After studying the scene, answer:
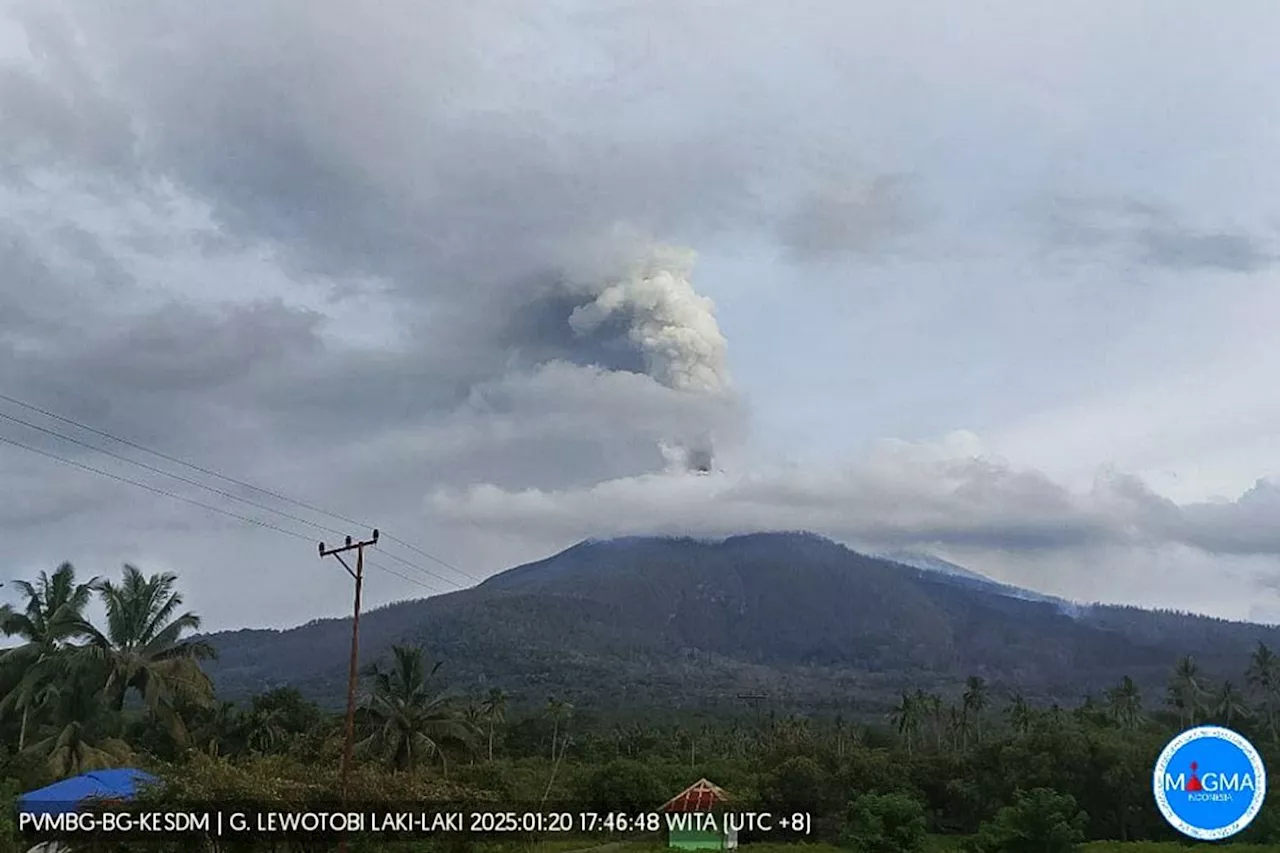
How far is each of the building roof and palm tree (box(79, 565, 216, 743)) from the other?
1742 centimetres

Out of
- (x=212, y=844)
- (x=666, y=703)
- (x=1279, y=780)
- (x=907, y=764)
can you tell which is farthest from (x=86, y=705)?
(x=666, y=703)

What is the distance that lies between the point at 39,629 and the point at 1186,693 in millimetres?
71293

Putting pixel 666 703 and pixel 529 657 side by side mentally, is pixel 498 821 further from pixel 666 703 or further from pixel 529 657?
pixel 529 657

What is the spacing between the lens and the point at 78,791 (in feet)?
80.3

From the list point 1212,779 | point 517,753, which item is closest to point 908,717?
point 517,753

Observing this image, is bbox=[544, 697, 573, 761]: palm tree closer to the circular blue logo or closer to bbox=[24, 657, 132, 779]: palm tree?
bbox=[24, 657, 132, 779]: palm tree

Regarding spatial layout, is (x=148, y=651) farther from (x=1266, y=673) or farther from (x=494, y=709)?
(x=1266, y=673)

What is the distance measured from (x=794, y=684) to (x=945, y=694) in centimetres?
2467

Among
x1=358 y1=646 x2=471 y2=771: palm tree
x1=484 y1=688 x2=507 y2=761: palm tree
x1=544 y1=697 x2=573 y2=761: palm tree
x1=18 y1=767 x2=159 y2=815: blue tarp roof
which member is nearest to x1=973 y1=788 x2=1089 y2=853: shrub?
x1=358 y1=646 x2=471 y2=771: palm tree

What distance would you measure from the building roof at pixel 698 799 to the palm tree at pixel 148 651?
17.4m

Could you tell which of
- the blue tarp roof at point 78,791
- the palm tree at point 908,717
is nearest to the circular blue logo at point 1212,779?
the blue tarp roof at point 78,791

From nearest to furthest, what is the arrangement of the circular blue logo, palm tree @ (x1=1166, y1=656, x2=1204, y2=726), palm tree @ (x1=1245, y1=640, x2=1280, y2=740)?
the circular blue logo
palm tree @ (x1=1166, y1=656, x2=1204, y2=726)
palm tree @ (x1=1245, y1=640, x2=1280, y2=740)

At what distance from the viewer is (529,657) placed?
554 feet

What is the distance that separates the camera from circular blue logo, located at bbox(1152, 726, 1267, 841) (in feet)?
31.7
